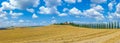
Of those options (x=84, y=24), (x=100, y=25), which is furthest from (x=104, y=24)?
(x=84, y=24)

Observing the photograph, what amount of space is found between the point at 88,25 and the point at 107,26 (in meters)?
11.5

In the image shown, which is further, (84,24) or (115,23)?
(84,24)

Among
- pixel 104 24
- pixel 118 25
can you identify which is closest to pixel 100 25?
pixel 104 24

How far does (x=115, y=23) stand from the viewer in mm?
97250

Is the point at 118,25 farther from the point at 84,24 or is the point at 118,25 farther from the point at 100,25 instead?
A: the point at 84,24

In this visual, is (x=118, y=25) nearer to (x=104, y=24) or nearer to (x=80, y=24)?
(x=104, y=24)

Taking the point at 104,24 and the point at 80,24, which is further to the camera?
the point at 80,24

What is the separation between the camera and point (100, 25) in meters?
104

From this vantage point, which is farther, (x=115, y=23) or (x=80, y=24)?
(x=80, y=24)

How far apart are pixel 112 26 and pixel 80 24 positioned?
57.1 ft

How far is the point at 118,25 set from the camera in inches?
3802

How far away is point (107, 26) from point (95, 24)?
841 cm

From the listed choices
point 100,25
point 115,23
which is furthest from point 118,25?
point 100,25

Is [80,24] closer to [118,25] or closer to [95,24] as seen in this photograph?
[95,24]
